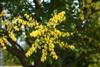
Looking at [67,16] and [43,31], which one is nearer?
[43,31]

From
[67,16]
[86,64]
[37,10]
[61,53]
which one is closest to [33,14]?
[37,10]

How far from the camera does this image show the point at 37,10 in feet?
34.1

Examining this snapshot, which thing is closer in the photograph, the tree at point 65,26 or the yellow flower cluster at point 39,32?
the yellow flower cluster at point 39,32

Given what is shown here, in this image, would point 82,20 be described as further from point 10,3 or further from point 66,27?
point 10,3

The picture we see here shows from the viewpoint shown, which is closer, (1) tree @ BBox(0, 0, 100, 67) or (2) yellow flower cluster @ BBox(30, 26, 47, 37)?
(2) yellow flower cluster @ BBox(30, 26, 47, 37)

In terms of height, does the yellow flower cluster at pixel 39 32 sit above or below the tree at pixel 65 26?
above

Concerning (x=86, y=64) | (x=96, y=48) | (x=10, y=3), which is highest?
(x=10, y=3)

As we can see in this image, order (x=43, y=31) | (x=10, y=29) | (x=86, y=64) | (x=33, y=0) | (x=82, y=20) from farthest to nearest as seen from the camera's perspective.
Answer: (x=86, y=64) → (x=33, y=0) → (x=82, y=20) → (x=10, y=29) → (x=43, y=31)

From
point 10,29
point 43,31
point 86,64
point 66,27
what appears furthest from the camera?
point 86,64

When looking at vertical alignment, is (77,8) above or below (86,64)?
above

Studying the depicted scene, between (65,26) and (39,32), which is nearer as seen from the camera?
(39,32)

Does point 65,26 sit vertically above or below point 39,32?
below

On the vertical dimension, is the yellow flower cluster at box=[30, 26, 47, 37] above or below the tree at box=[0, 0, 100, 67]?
above

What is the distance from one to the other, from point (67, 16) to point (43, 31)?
284 centimetres
